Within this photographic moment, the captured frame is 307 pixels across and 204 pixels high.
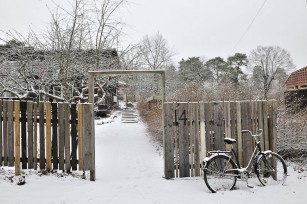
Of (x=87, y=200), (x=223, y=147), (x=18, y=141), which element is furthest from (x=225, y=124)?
(x=18, y=141)

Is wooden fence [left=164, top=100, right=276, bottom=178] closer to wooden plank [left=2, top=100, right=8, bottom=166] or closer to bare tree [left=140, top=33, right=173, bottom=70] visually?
wooden plank [left=2, top=100, right=8, bottom=166]

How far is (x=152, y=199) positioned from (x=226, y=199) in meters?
1.32

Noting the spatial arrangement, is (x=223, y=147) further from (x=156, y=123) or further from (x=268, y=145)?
(x=156, y=123)

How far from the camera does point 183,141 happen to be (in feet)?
18.1

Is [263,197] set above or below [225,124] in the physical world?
below

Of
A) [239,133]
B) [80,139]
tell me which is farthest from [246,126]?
[80,139]

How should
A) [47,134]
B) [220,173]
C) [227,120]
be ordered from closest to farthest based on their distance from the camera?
[220,173] → [47,134] → [227,120]

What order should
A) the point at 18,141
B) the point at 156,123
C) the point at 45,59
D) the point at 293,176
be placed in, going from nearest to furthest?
the point at 18,141
the point at 293,176
the point at 45,59
the point at 156,123

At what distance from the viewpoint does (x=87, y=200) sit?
4.35 metres

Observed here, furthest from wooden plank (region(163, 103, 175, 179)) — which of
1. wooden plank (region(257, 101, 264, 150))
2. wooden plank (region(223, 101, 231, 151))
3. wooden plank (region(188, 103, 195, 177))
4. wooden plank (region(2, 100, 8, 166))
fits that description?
wooden plank (region(2, 100, 8, 166))

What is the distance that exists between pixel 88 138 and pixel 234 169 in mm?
3085

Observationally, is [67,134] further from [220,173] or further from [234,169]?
[234,169]

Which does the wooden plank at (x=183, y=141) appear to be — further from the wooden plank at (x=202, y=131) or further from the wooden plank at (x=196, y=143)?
the wooden plank at (x=202, y=131)

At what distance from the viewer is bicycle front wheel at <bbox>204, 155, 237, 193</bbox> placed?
477cm
